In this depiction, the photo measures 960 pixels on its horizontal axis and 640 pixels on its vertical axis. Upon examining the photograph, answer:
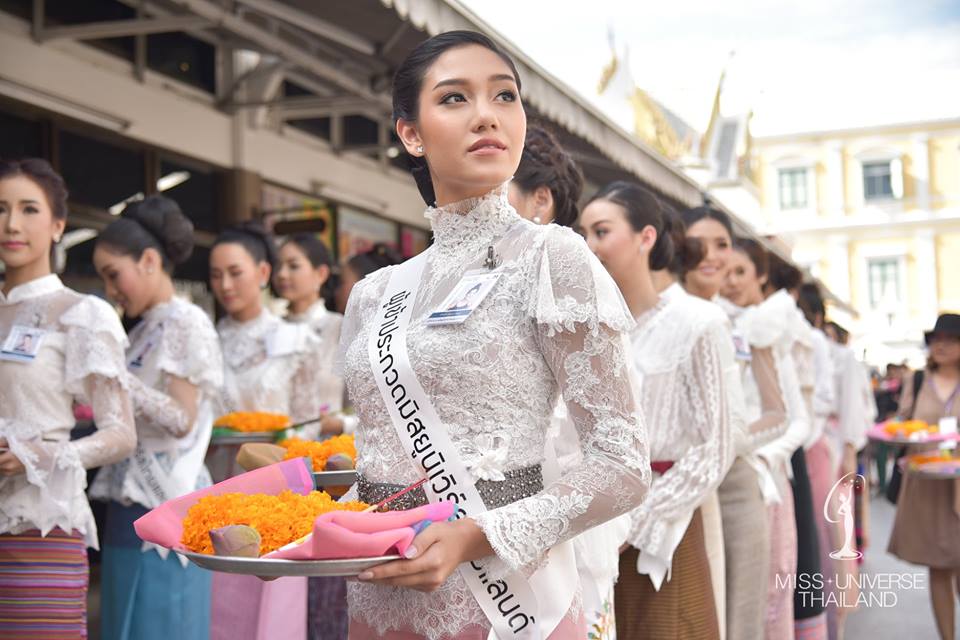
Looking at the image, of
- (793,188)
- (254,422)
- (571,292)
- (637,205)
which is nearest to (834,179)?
(793,188)

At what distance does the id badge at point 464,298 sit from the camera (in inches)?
69.0

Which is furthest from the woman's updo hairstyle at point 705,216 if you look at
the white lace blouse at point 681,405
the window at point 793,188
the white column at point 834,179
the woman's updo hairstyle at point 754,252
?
the window at point 793,188

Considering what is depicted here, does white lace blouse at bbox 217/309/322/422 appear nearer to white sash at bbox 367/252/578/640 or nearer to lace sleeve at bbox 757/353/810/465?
lace sleeve at bbox 757/353/810/465

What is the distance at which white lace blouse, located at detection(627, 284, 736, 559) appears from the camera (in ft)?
10.4

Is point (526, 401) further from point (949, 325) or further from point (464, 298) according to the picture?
point (949, 325)

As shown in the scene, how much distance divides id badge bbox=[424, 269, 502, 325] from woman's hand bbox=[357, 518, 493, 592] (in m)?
0.32

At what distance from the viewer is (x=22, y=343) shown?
3.23 m

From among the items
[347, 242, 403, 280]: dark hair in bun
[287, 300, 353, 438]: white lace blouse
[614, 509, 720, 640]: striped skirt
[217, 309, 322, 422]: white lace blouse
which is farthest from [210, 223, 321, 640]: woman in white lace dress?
[614, 509, 720, 640]: striped skirt

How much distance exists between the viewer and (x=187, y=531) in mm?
1692

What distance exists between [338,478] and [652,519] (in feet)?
4.09

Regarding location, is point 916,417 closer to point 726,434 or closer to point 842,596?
point 842,596

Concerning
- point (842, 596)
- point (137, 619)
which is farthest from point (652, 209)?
point (842, 596)

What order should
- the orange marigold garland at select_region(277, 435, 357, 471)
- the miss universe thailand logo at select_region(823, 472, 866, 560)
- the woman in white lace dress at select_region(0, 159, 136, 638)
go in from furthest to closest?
the miss universe thailand logo at select_region(823, 472, 866, 560) < the woman in white lace dress at select_region(0, 159, 136, 638) < the orange marigold garland at select_region(277, 435, 357, 471)

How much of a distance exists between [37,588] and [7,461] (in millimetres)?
387
